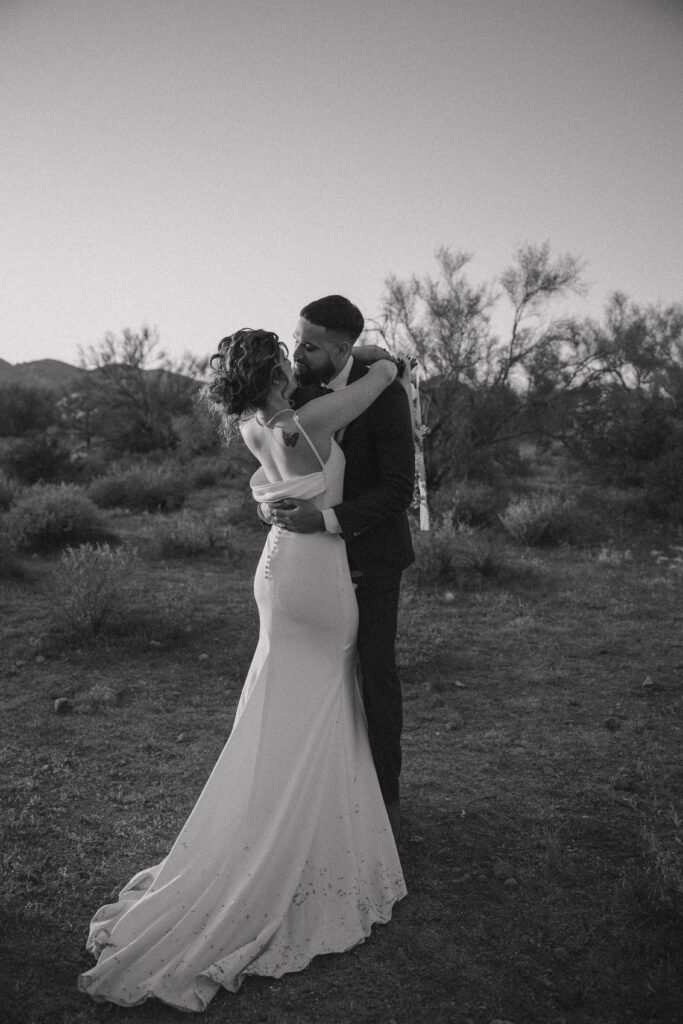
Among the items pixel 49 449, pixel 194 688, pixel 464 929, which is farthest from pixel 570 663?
pixel 49 449

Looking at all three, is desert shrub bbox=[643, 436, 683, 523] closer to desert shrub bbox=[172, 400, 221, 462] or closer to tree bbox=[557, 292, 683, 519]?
tree bbox=[557, 292, 683, 519]

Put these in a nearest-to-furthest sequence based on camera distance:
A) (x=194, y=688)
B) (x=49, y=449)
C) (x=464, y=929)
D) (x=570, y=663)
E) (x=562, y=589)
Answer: (x=464, y=929)
(x=194, y=688)
(x=570, y=663)
(x=562, y=589)
(x=49, y=449)

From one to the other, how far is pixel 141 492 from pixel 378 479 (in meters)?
11.1

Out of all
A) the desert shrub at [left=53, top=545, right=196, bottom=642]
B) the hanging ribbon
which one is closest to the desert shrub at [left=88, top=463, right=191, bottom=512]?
the desert shrub at [left=53, top=545, right=196, bottom=642]

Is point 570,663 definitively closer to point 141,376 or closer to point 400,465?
point 400,465

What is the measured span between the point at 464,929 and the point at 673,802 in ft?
5.18

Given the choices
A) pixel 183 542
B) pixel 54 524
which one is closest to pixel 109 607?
pixel 183 542

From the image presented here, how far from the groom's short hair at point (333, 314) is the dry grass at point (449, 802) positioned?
2.26 m

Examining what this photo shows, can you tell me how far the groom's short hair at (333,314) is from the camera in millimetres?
2877

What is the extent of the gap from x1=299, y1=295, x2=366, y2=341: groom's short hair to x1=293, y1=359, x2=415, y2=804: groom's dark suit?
27 cm

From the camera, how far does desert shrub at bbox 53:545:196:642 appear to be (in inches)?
261

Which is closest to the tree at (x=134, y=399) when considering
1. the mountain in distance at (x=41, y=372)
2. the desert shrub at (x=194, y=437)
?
the desert shrub at (x=194, y=437)

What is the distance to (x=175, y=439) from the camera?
856 inches

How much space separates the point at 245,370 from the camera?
264 cm
